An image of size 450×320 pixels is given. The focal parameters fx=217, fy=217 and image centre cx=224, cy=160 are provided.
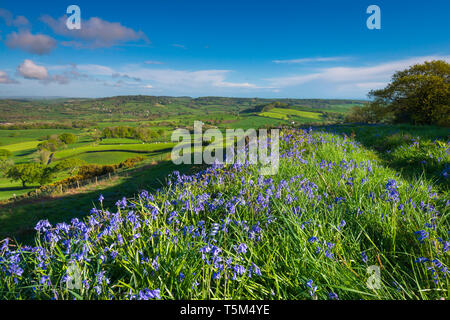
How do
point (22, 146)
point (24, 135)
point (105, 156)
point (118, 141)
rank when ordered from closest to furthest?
point (105, 156)
point (118, 141)
point (22, 146)
point (24, 135)

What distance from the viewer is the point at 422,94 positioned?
86.4 ft

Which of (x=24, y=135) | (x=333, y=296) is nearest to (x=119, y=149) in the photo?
(x=24, y=135)

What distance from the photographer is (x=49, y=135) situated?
11662 cm

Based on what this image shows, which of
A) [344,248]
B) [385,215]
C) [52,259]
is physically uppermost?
[385,215]

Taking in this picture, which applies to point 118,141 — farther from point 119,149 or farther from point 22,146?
point 22,146

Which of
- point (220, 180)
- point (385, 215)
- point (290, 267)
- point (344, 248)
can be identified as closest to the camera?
point (290, 267)

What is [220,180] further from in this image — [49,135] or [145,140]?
[49,135]

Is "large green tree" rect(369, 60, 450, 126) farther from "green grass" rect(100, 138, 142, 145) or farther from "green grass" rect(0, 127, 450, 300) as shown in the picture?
"green grass" rect(100, 138, 142, 145)

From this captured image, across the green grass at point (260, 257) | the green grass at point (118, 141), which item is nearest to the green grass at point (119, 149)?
→ the green grass at point (118, 141)

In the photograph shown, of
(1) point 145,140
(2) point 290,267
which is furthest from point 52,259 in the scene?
(1) point 145,140

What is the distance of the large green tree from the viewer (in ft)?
81.4

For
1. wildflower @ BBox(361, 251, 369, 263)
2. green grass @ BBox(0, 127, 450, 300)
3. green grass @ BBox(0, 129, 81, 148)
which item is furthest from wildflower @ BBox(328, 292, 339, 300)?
green grass @ BBox(0, 129, 81, 148)
